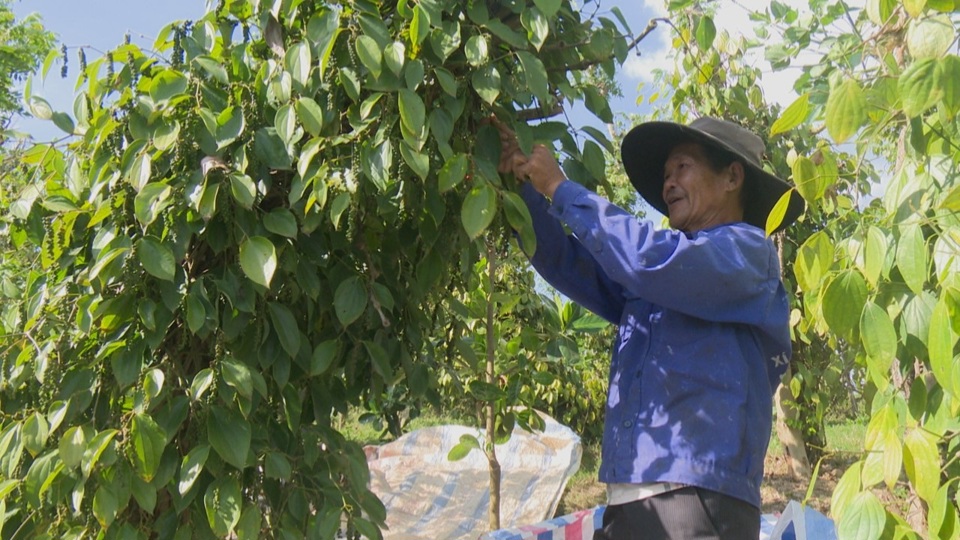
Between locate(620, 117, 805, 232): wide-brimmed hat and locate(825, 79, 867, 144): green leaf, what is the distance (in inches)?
25.0

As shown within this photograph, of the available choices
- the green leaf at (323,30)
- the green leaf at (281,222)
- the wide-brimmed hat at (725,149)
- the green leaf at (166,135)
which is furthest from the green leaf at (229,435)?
the wide-brimmed hat at (725,149)

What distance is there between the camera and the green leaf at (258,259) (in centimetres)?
112

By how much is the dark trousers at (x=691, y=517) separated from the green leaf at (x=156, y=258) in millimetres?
763

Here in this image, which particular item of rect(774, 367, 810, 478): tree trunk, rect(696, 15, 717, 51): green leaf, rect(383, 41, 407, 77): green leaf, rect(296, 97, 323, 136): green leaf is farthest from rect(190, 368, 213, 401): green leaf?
rect(774, 367, 810, 478): tree trunk

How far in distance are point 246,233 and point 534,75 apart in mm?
434

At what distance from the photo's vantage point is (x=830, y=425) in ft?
29.0

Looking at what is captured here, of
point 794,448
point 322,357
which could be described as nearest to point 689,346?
point 322,357

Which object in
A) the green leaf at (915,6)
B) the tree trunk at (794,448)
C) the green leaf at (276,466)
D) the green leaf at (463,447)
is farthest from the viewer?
the tree trunk at (794,448)

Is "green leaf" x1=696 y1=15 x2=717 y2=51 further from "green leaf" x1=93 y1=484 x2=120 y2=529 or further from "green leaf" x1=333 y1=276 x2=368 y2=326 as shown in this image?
"green leaf" x1=93 y1=484 x2=120 y2=529

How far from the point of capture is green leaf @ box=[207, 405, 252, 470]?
115cm

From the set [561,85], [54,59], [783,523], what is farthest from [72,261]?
[783,523]

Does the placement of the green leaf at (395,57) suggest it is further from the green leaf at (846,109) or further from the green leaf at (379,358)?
the green leaf at (846,109)

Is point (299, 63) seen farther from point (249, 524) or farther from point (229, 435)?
point (249, 524)

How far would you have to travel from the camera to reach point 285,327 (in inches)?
48.5
